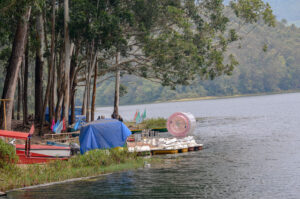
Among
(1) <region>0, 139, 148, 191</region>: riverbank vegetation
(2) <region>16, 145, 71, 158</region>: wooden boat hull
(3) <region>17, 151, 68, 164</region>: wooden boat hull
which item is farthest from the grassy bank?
(2) <region>16, 145, 71, 158</region>: wooden boat hull

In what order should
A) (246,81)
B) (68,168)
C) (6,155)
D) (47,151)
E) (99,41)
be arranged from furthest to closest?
(246,81) → (99,41) → (47,151) → (68,168) → (6,155)

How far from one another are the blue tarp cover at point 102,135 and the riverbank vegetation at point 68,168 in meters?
1.61

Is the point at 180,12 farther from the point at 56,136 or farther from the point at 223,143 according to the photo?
the point at 56,136

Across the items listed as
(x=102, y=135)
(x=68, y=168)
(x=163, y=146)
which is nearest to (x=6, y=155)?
(x=68, y=168)

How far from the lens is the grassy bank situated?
19.9 metres

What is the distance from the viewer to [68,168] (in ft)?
75.5

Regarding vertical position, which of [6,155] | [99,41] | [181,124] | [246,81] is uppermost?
[246,81]

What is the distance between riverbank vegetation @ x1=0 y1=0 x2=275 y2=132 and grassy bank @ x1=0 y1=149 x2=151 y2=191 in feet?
21.6

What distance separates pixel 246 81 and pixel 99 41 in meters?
156

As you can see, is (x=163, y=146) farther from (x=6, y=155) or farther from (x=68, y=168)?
(x=6, y=155)

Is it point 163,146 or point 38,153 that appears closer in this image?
point 38,153

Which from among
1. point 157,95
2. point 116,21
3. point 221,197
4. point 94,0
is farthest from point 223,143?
point 157,95

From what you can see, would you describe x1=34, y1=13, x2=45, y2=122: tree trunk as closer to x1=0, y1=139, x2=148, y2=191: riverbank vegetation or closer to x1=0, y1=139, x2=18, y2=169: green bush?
x1=0, y1=139, x2=148, y2=191: riverbank vegetation

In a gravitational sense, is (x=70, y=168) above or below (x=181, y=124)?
below
